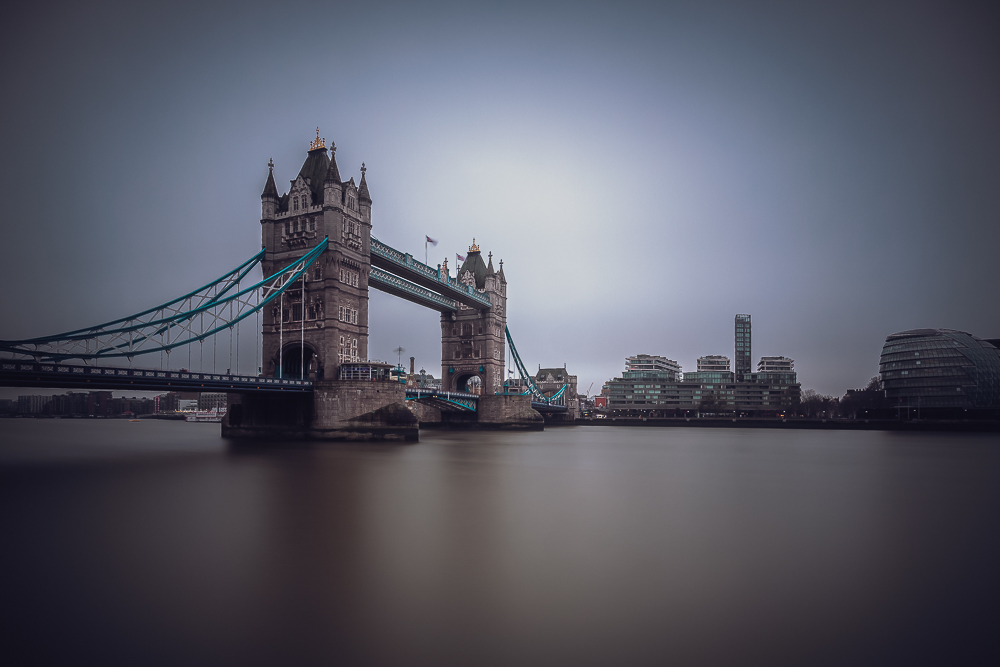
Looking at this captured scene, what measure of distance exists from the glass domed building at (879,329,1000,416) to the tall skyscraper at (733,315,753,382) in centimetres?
5069

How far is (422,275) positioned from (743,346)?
4374 inches

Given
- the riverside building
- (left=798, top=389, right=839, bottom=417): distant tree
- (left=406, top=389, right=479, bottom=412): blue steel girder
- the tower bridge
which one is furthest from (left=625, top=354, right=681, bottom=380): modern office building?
the tower bridge

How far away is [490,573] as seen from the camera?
26.0 ft

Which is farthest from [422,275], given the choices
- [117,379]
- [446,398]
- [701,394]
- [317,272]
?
[701,394]

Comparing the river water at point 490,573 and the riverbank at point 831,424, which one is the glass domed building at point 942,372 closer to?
the riverbank at point 831,424

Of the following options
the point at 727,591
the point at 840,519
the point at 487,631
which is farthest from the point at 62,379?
the point at 840,519

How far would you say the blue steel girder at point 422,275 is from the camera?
39969 millimetres

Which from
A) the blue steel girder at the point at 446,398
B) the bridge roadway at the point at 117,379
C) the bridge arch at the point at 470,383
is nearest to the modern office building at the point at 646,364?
the bridge arch at the point at 470,383

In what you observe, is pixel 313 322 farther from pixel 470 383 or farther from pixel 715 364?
pixel 715 364

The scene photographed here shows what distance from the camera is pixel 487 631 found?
19.3 ft

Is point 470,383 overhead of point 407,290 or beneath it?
beneath

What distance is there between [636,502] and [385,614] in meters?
9.58

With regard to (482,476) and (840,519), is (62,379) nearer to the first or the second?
(482,476)

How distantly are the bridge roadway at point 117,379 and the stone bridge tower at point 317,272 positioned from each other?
5.66 metres
